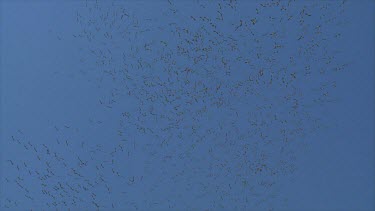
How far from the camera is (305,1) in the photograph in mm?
1894

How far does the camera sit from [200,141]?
1.92 meters

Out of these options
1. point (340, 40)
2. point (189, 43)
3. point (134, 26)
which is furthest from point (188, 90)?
point (340, 40)

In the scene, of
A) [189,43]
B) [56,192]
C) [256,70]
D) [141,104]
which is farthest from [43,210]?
[256,70]

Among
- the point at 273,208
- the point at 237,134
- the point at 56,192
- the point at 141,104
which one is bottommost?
the point at 273,208

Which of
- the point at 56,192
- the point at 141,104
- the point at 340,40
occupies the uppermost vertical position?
the point at 340,40

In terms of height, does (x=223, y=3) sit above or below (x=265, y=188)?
above

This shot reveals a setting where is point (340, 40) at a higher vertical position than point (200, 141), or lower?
higher

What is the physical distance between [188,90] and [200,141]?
0.71 feet

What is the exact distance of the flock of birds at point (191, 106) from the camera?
1.90m

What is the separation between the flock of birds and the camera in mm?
1901

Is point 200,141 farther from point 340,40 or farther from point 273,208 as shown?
point 340,40

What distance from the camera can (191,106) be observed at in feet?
6.33

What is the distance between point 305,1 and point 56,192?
128cm

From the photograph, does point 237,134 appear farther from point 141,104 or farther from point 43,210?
point 43,210
